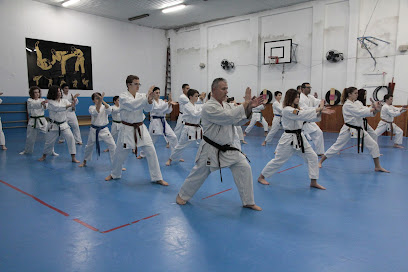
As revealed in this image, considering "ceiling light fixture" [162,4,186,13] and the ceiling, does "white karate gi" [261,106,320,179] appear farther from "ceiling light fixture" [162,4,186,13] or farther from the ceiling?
"ceiling light fixture" [162,4,186,13]

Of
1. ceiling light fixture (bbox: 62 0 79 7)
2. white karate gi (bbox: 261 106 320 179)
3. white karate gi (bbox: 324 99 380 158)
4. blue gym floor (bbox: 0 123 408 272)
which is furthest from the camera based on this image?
ceiling light fixture (bbox: 62 0 79 7)

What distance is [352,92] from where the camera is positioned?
16.8ft

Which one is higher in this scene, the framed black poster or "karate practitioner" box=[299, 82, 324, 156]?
the framed black poster

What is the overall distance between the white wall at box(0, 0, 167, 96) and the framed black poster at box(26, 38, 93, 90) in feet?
0.63

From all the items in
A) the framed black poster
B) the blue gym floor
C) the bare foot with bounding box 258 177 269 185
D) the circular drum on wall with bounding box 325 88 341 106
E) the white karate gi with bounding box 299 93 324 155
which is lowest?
the blue gym floor

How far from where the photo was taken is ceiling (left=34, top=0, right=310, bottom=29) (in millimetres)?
11250

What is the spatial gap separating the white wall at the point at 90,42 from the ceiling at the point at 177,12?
469 mm

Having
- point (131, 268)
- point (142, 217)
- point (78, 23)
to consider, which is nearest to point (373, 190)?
point (142, 217)

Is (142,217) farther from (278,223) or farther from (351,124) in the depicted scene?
(351,124)

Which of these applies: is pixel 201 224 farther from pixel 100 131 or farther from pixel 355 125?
pixel 355 125

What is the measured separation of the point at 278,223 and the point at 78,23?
12307 mm

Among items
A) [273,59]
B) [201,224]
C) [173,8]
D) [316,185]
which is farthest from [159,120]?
[173,8]

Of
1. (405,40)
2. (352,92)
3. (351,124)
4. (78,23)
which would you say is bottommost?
(351,124)

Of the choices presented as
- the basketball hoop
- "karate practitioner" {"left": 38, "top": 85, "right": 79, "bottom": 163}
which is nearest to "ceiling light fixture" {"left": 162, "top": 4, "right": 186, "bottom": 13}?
the basketball hoop
